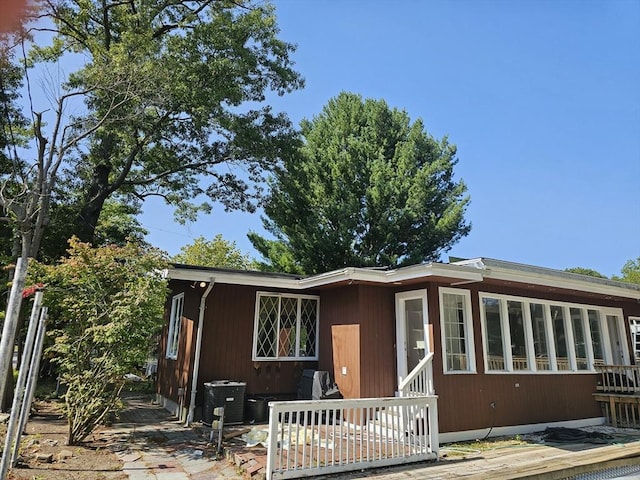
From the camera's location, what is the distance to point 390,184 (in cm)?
1578

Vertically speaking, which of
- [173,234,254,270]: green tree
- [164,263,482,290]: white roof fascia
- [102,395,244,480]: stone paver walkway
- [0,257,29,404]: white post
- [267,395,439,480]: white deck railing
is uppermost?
[173,234,254,270]: green tree

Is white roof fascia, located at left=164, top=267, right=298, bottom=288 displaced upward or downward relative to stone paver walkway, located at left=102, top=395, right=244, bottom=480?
upward

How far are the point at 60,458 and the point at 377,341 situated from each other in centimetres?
479

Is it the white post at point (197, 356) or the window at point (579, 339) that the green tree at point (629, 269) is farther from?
the white post at point (197, 356)

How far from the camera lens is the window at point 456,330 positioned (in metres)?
6.60

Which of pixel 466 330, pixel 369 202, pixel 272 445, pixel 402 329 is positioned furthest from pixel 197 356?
pixel 369 202

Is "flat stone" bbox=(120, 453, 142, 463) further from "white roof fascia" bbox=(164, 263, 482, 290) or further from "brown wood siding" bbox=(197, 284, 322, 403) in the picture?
"white roof fascia" bbox=(164, 263, 482, 290)

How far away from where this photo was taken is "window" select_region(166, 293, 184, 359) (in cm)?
831

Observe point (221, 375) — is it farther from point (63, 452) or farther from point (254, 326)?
point (63, 452)

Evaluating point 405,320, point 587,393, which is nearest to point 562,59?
point 405,320

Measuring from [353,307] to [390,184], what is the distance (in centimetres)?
952

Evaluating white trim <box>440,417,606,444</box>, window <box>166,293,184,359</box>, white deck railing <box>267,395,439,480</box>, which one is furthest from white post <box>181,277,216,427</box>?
white trim <box>440,417,606,444</box>

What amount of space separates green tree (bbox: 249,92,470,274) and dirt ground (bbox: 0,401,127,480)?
10169 mm

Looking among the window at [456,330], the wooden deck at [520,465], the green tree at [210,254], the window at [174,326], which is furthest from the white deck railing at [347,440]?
the green tree at [210,254]
